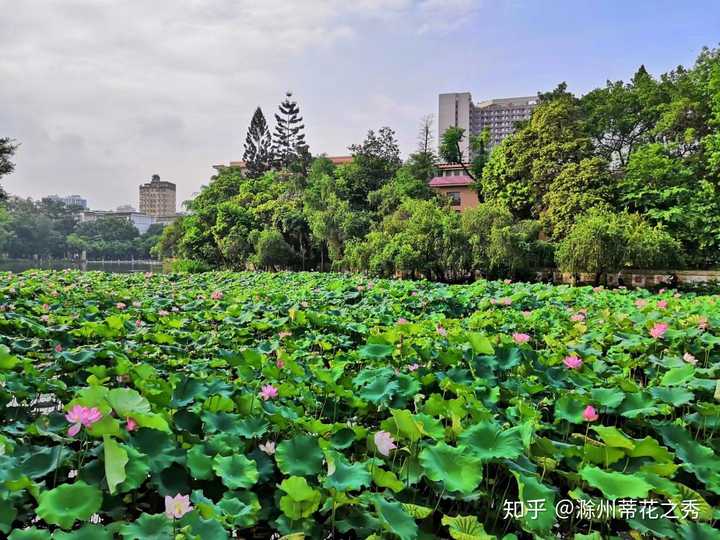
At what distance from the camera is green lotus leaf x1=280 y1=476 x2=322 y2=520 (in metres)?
0.98

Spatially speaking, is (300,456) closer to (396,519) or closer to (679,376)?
(396,519)

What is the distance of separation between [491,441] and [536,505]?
18cm

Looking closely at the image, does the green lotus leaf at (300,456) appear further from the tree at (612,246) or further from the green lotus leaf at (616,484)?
the tree at (612,246)

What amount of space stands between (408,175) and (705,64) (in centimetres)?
1093

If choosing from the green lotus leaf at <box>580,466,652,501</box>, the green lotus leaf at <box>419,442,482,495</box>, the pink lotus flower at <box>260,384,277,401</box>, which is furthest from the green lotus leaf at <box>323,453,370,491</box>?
the green lotus leaf at <box>580,466,652,501</box>

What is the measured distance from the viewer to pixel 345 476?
1.05 m

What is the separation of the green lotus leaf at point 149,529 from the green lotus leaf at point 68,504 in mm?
81

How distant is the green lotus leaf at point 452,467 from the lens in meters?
1.05

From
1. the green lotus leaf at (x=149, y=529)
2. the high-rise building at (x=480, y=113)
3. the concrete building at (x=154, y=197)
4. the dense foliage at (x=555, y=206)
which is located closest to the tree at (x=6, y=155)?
the dense foliage at (x=555, y=206)

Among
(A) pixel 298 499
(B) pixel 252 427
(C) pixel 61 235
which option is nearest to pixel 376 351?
(B) pixel 252 427

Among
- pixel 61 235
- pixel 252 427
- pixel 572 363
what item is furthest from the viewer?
pixel 61 235

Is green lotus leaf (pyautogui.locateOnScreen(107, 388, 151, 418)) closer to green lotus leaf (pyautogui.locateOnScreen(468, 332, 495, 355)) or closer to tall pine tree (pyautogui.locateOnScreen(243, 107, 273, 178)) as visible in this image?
green lotus leaf (pyautogui.locateOnScreen(468, 332, 495, 355))

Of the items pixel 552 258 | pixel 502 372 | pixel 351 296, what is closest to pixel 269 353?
pixel 502 372

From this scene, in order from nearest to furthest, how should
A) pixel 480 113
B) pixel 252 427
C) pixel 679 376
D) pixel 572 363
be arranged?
pixel 252 427
pixel 679 376
pixel 572 363
pixel 480 113
